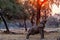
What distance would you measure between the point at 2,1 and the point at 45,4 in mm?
12743

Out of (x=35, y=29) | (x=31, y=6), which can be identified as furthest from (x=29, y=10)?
(x=35, y=29)

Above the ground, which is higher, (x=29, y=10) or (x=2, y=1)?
(x=2, y=1)

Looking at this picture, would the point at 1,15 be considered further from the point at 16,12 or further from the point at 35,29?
the point at 35,29

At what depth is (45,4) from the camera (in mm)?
26266

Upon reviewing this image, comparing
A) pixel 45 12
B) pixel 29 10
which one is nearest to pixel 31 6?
pixel 29 10

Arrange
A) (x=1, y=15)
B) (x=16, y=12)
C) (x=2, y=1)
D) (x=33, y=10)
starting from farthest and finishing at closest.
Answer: (x=33, y=10)
(x=1, y=15)
(x=16, y=12)
(x=2, y=1)

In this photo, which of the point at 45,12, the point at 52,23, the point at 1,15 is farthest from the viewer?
the point at 52,23

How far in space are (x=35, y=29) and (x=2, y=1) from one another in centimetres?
281

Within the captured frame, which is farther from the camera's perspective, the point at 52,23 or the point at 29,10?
the point at 52,23

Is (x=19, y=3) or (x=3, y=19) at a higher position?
(x=19, y=3)

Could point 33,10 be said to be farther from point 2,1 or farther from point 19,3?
point 2,1

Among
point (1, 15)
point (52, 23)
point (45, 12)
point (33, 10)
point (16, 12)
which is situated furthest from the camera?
point (52, 23)

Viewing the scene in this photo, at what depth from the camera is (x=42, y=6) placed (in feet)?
89.7

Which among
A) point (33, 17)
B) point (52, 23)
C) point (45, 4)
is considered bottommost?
point (52, 23)
